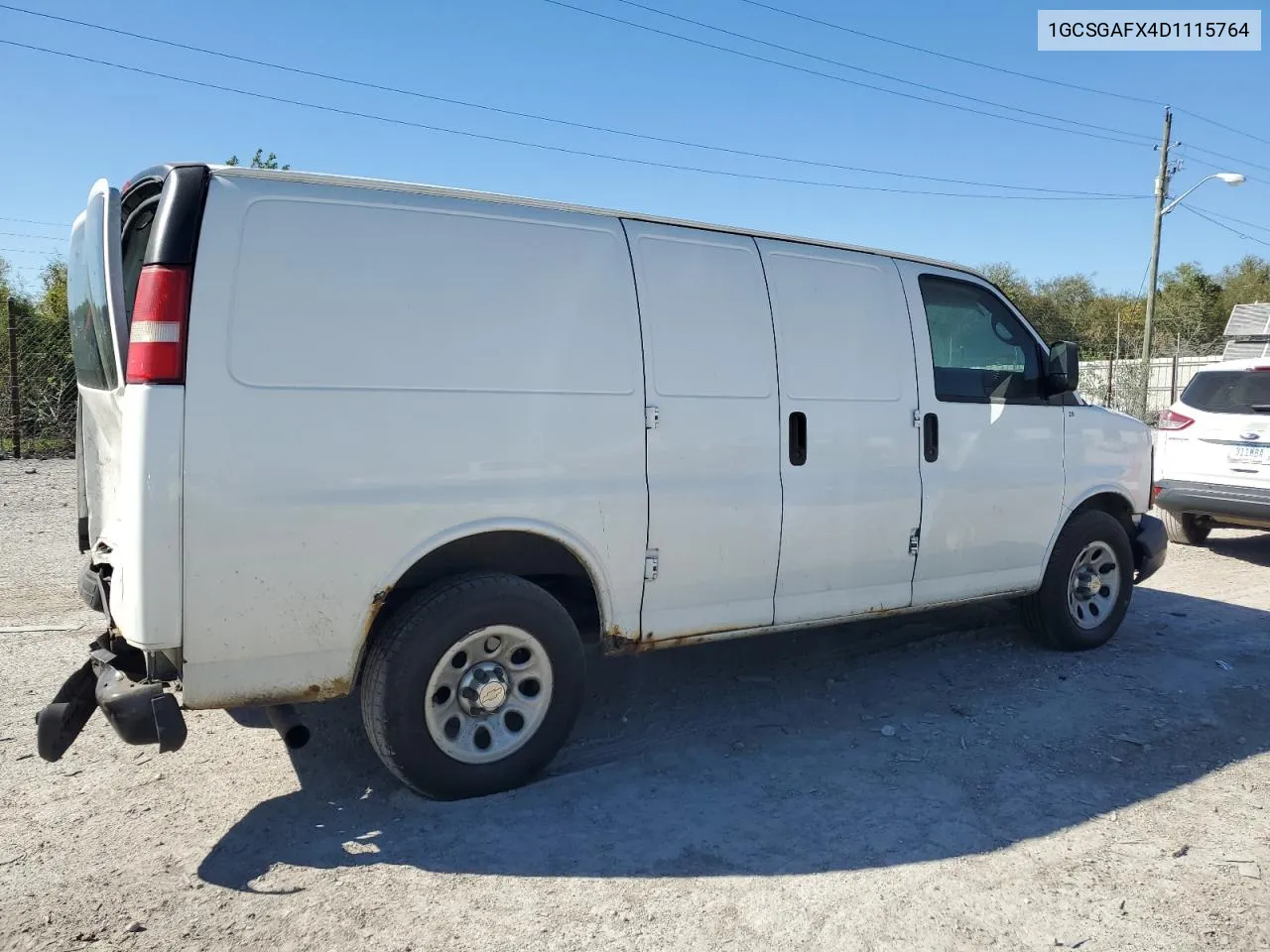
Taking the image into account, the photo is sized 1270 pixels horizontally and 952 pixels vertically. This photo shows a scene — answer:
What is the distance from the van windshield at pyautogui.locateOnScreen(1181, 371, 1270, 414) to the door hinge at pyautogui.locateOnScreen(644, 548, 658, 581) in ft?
22.3

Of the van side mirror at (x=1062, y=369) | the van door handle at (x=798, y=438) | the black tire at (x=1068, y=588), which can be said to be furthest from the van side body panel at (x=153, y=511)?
the black tire at (x=1068, y=588)

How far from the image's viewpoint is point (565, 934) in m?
2.81

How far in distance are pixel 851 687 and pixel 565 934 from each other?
2623 mm

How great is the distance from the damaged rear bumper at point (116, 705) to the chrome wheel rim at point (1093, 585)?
4.84 meters

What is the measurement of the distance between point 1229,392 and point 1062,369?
4.29 metres

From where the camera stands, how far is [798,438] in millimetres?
4316

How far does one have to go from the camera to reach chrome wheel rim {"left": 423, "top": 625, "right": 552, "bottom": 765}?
3502mm

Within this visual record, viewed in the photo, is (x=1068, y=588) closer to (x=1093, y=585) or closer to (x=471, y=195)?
(x=1093, y=585)

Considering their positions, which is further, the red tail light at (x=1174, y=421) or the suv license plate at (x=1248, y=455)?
the red tail light at (x=1174, y=421)

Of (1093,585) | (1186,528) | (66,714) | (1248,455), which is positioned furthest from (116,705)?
(1186,528)

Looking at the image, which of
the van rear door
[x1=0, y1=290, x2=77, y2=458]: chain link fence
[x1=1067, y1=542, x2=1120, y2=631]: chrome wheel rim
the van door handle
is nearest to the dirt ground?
[x1=1067, y1=542, x2=1120, y2=631]: chrome wheel rim

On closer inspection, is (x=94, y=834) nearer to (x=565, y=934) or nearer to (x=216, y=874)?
(x=216, y=874)

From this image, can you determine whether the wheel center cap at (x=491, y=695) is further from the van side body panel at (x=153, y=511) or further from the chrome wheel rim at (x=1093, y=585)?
the chrome wheel rim at (x=1093, y=585)

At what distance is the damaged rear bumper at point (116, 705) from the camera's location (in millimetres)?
3043
